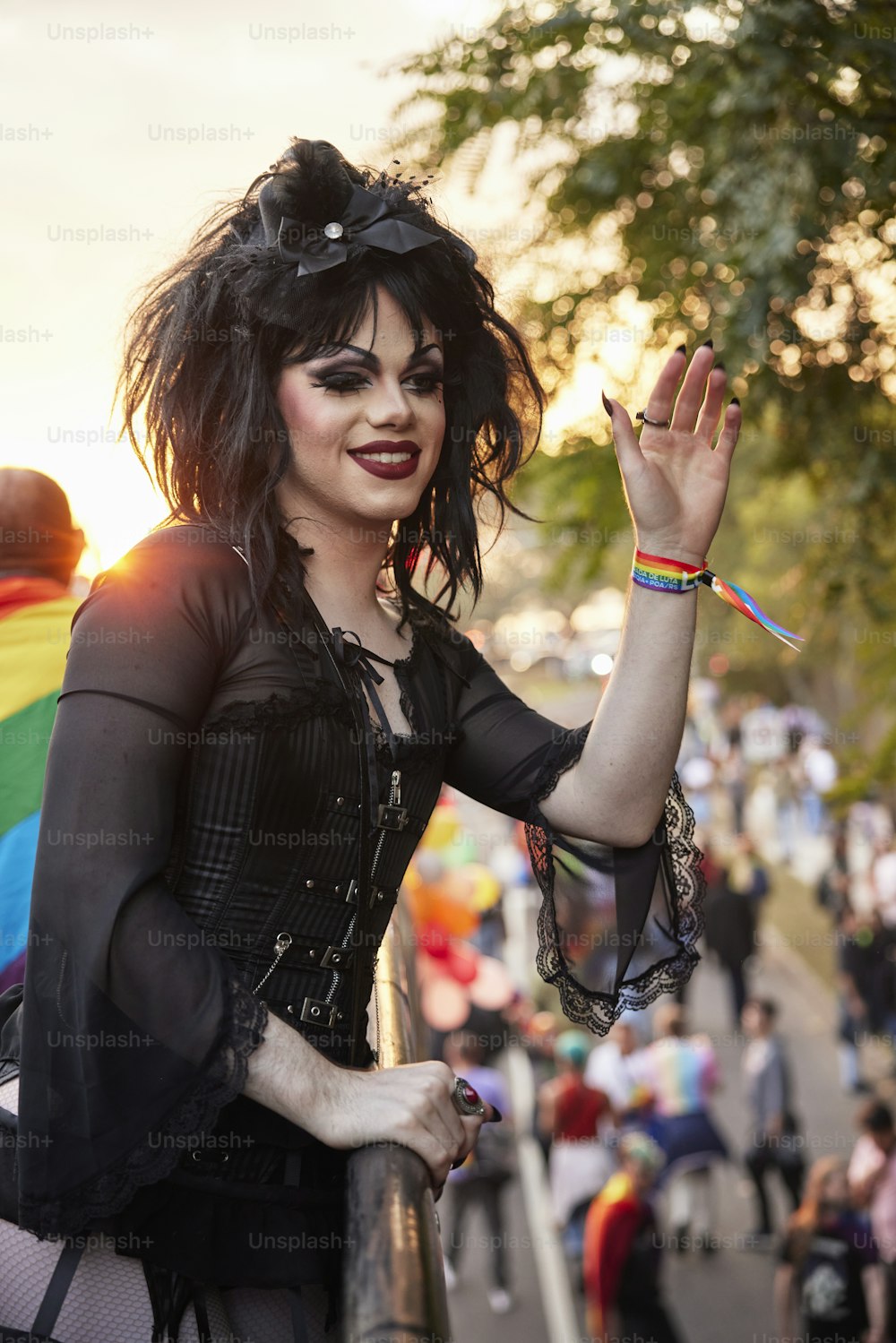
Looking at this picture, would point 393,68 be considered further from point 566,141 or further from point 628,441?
point 628,441

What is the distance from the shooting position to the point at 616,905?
1.93 m

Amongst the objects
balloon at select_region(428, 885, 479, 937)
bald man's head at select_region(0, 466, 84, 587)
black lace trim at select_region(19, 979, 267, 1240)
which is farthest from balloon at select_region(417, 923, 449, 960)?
black lace trim at select_region(19, 979, 267, 1240)

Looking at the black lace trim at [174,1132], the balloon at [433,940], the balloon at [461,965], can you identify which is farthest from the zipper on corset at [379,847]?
the balloon at [461,965]

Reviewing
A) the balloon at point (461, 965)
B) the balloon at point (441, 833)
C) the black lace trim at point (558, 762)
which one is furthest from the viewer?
the balloon at point (441, 833)

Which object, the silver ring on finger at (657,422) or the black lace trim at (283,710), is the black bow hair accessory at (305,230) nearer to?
the silver ring on finger at (657,422)

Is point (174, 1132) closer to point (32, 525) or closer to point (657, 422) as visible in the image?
point (657, 422)

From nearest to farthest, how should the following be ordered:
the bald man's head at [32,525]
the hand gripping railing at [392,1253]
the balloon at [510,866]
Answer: the hand gripping railing at [392,1253]
the bald man's head at [32,525]
the balloon at [510,866]

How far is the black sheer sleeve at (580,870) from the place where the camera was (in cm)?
191

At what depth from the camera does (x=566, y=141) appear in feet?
14.0

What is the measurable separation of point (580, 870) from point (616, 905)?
0.23 feet

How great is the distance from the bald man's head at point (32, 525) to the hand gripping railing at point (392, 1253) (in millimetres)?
1559

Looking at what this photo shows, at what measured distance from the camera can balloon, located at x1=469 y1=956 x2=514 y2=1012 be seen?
10.3m

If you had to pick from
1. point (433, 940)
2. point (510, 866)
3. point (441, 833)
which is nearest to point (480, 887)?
point (441, 833)

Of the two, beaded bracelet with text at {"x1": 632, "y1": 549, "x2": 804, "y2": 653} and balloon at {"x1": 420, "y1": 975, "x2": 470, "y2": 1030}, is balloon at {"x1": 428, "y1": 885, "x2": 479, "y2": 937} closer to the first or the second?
balloon at {"x1": 420, "y1": 975, "x2": 470, "y2": 1030}
